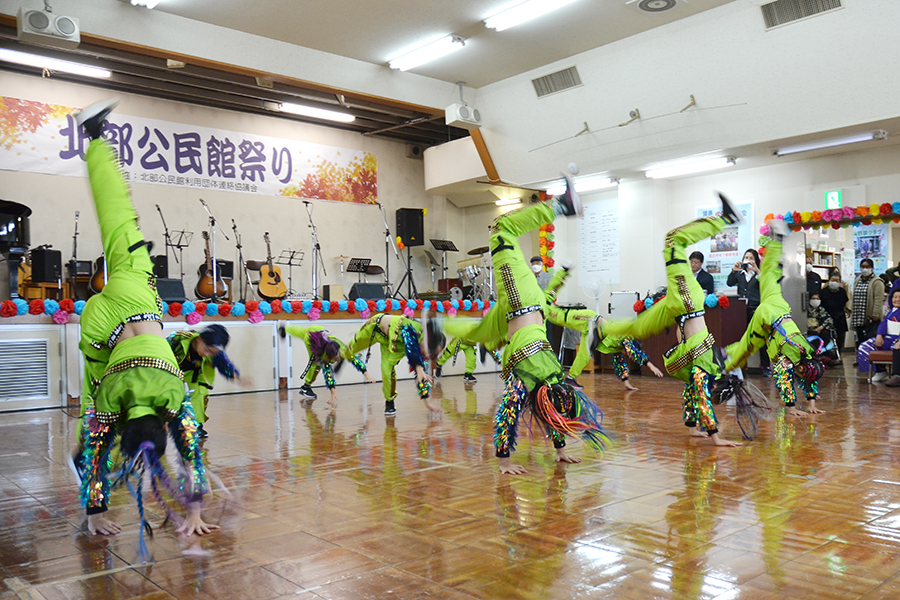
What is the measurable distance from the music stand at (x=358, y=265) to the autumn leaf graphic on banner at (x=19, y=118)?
15.1 ft

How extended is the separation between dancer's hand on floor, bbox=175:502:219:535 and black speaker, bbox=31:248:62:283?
701 cm

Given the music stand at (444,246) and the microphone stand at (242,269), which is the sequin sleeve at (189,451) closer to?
the microphone stand at (242,269)

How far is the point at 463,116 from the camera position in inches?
382

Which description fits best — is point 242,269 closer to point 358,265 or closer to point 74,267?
point 358,265

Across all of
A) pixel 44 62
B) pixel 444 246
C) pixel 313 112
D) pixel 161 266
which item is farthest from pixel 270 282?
pixel 44 62

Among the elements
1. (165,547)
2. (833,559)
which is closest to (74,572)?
(165,547)

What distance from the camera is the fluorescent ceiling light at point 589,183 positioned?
393 inches

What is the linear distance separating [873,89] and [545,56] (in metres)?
3.72

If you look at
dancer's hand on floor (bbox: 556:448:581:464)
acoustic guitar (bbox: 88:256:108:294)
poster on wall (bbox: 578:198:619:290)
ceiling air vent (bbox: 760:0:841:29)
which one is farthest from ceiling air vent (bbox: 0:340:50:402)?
ceiling air vent (bbox: 760:0:841:29)

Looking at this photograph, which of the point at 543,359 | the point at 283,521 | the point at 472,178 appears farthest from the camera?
the point at 472,178

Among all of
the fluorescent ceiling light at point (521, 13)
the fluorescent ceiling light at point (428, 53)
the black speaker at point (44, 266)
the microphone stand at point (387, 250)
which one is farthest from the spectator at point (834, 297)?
the black speaker at point (44, 266)

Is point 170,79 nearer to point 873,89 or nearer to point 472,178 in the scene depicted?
point 472,178

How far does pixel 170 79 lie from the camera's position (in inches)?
371

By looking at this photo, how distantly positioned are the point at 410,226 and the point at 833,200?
6441mm
